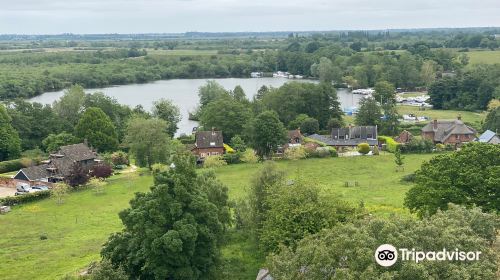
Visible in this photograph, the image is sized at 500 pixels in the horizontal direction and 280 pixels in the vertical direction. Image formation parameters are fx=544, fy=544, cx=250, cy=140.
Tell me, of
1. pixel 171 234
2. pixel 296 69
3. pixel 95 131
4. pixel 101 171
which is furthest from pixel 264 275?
pixel 296 69

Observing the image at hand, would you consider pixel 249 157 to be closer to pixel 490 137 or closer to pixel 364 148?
pixel 364 148

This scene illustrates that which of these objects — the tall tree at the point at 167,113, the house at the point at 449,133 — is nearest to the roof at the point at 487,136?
the house at the point at 449,133

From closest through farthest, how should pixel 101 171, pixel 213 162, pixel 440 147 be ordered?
pixel 101 171
pixel 213 162
pixel 440 147

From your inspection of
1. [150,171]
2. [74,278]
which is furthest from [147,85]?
[74,278]

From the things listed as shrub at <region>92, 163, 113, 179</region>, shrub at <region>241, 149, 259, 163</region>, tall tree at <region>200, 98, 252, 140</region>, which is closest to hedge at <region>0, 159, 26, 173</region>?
shrub at <region>92, 163, 113, 179</region>

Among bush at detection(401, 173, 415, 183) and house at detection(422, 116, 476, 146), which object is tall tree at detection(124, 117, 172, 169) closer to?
bush at detection(401, 173, 415, 183)

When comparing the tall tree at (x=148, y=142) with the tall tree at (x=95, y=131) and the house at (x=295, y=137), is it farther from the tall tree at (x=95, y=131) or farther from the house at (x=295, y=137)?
the house at (x=295, y=137)
